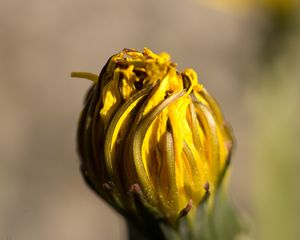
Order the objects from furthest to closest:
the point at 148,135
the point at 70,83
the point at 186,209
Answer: the point at 70,83 → the point at 186,209 → the point at 148,135

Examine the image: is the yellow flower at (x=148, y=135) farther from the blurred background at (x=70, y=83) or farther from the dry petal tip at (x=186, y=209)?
the blurred background at (x=70, y=83)

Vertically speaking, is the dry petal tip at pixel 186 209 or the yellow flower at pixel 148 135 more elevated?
the yellow flower at pixel 148 135

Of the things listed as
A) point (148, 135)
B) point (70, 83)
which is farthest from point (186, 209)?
point (70, 83)

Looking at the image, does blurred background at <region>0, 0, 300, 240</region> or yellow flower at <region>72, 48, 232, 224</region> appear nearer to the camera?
yellow flower at <region>72, 48, 232, 224</region>

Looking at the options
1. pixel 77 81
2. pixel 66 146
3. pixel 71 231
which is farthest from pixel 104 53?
pixel 71 231

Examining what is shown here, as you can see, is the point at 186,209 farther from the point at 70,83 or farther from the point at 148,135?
the point at 70,83

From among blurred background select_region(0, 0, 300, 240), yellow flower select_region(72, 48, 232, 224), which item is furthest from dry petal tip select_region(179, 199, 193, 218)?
blurred background select_region(0, 0, 300, 240)

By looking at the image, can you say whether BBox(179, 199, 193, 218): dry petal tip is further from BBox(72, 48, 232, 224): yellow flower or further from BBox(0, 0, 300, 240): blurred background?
BBox(0, 0, 300, 240): blurred background

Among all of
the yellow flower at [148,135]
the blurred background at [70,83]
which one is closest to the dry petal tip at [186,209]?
the yellow flower at [148,135]
